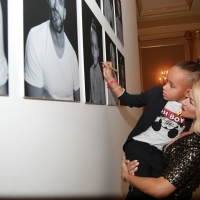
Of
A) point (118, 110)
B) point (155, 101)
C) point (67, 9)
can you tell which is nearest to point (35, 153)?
point (67, 9)

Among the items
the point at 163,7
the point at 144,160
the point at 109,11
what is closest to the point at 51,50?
the point at 144,160

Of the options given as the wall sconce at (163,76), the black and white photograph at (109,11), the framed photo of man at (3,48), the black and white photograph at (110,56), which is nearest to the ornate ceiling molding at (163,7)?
the wall sconce at (163,76)

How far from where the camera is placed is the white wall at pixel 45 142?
32.2 inches

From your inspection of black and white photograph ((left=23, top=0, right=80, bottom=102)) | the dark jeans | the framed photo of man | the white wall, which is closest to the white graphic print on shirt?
the dark jeans

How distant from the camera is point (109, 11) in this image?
2211 millimetres

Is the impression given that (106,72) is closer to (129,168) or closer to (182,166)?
(129,168)

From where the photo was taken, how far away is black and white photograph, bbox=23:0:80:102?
2.99 feet

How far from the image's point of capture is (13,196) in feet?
2.68

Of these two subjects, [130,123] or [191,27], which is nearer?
[130,123]

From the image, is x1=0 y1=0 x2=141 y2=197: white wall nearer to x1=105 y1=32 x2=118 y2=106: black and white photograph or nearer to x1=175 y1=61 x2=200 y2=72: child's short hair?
x1=105 y1=32 x2=118 y2=106: black and white photograph

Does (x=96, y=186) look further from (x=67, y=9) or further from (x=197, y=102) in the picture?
(x=67, y=9)

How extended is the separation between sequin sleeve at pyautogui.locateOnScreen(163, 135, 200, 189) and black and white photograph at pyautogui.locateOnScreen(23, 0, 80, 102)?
0.61 m

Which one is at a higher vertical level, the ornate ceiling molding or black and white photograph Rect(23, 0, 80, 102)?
the ornate ceiling molding

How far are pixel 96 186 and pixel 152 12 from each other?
21.6 feet
